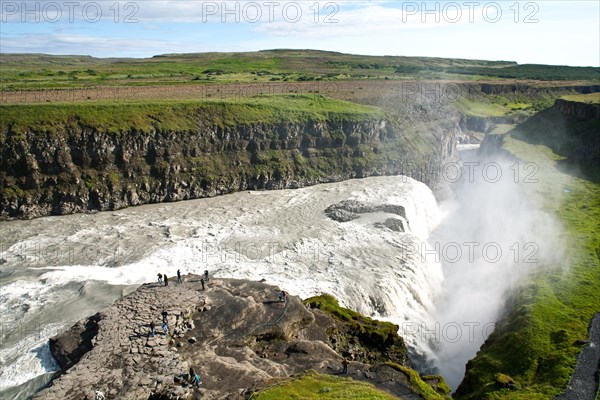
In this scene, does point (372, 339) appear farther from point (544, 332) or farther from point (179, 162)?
point (179, 162)

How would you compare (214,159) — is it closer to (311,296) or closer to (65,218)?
(65,218)

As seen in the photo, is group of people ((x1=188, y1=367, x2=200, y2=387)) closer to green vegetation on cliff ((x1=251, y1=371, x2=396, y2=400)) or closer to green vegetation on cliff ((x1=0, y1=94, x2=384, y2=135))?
green vegetation on cliff ((x1=251, y1=371, x2=396, y2=400))

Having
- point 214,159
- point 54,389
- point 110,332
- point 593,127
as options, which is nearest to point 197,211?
point 214,159

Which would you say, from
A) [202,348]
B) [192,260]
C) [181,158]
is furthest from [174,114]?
[202,348]

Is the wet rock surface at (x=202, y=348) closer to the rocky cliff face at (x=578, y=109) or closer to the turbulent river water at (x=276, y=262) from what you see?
the turbulent river water at (x=276, y=262)

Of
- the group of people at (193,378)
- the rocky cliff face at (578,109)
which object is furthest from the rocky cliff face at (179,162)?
the rocky cliff face at (578,109)

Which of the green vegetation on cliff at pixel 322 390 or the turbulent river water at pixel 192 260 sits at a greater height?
the turbulent river water at pixel 192 260
